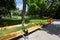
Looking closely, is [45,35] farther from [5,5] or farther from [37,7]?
[37,7]

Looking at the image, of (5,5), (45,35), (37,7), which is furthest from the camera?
(37,7)

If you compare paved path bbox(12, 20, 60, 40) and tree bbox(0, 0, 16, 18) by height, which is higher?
tree bbox(0, 0, 16, 18)

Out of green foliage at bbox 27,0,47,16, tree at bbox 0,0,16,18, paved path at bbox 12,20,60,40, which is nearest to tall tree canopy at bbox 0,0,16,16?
tree at bbox 0,0,16,18

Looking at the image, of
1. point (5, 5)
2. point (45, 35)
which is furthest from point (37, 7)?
point (45, 35)

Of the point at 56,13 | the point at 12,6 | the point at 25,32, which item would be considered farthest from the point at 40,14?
the point at 25,32

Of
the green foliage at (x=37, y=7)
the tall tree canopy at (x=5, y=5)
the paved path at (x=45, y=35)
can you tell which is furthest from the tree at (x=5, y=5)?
the green foliage at (x=37, y=7)

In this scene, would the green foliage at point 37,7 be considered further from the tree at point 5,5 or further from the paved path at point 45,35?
the paved path at point 45,35

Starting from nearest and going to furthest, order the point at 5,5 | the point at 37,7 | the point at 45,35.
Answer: the point at 45,35 < the point at 5,5 < the point at 37,7

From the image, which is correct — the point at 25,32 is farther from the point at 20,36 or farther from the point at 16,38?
the point at 16,38

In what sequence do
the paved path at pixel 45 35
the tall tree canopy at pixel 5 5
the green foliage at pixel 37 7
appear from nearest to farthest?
the paved path at pixel 45 35
the tall tree canopy at pixel 5 5
the green foliage at pixel 37 7

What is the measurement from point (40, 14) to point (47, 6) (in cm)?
433

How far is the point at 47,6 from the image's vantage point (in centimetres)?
5425

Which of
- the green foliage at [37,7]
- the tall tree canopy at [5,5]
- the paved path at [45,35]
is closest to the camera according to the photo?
the paved path at [45,35]

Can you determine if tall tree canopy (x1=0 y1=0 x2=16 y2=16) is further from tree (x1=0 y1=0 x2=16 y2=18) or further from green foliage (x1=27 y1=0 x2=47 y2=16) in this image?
green foliage (x1=27 y1=0 x2=47 y2=16)
